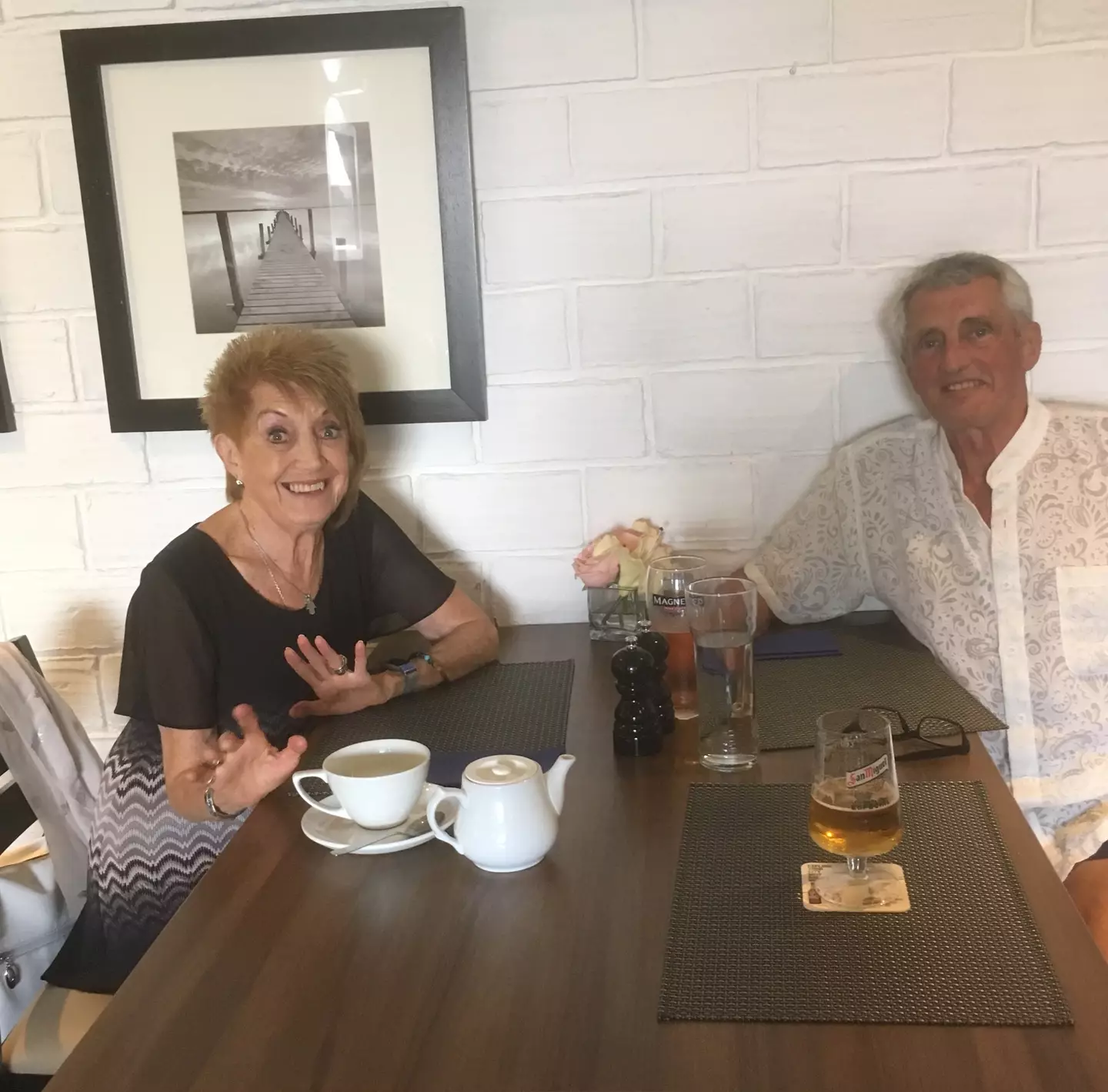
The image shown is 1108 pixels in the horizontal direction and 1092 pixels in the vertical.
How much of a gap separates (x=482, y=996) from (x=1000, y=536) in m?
1.15

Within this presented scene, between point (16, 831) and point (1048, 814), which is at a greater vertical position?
point (16, 831)

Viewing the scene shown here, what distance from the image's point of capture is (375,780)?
1.09 metres

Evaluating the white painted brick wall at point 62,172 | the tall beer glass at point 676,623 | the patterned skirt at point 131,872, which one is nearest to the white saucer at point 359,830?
the patterned skirt at point 131,872

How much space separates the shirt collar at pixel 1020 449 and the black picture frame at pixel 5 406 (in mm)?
1629

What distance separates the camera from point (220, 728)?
1568 millimetres

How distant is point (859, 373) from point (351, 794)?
3.88ft

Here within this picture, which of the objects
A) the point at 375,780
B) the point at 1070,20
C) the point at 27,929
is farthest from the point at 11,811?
the point at 1070,20

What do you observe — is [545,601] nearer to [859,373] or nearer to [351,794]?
[859,373]

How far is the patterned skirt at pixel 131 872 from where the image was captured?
142 centimetres

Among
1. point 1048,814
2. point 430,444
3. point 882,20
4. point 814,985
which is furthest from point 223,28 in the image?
point 1048,814

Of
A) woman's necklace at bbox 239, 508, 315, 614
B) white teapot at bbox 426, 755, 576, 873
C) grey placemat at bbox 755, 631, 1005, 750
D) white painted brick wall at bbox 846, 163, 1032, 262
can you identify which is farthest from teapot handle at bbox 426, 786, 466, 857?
white painted brick wall at bbox 846, 163, 1032, 262

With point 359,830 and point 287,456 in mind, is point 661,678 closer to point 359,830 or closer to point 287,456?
point 359,830

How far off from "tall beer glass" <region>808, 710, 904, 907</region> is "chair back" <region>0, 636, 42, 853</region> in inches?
42.0

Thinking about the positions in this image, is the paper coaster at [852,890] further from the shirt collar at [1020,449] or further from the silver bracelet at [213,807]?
the shirt collar at [1020,449]
